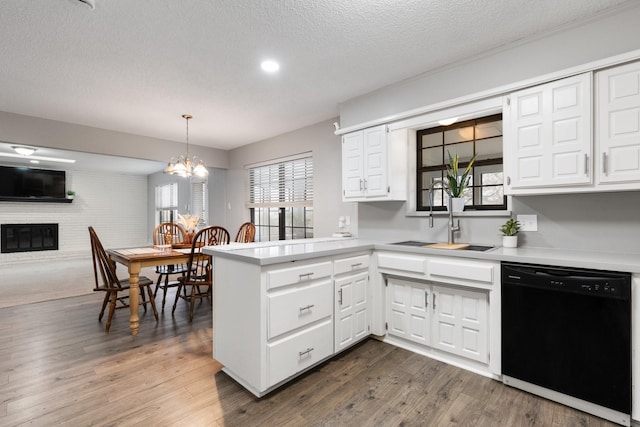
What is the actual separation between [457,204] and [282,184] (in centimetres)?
297

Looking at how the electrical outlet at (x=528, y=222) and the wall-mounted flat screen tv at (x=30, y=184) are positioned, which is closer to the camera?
the electrical outlet at (x=528, y=222)

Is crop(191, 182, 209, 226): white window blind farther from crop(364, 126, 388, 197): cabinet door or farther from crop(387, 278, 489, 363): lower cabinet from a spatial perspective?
crop(387, 278, 489, 363): lower cabinet

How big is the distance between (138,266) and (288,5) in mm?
2589

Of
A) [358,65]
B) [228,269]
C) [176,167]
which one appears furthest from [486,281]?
[176,167]

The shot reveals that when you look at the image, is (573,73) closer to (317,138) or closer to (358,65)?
(358,65)

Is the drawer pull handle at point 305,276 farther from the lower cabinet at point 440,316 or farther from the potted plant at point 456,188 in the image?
the potted plant at point 456,188

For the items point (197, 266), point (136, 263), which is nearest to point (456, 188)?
point (197, 266)

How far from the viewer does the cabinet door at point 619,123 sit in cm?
177

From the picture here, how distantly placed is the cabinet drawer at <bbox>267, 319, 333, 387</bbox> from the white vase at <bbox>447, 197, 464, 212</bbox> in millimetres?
1405

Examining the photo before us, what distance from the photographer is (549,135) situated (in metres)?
2.04

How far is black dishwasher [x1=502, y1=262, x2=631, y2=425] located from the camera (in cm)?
160

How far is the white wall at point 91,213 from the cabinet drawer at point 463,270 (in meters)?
9.51

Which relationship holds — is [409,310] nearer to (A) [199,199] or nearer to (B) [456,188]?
(B) [456,188]

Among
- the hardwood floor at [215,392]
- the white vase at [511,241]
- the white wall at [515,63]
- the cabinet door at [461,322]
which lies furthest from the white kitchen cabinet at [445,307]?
the white wall at [515,63]
